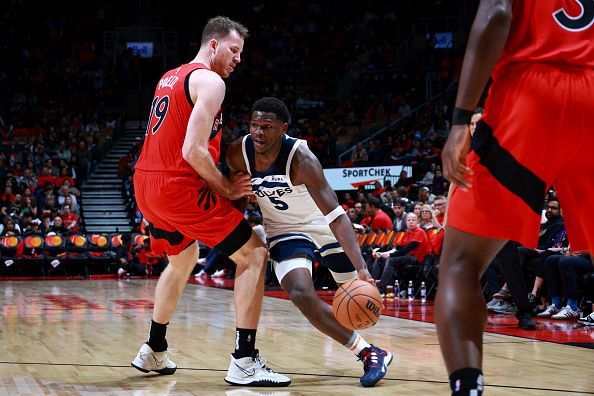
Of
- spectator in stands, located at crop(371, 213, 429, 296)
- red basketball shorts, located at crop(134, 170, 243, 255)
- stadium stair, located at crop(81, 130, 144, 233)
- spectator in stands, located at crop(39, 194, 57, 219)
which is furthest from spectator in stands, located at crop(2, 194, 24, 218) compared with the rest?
red basketball shorts, located at crop(134, 170, 243, 255)

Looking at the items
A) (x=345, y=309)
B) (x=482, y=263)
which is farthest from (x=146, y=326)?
(x=482, y=263)

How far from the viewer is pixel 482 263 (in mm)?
2340

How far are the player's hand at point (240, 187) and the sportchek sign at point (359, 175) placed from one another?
1144 centimetres

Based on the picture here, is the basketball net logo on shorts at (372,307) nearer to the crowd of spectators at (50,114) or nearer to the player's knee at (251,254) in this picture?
the player's knee at (251,254)

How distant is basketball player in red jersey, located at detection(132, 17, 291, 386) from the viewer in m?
4.04

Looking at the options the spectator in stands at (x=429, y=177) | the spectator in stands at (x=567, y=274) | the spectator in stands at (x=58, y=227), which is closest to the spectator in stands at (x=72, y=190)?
the spectator in stands at (x=58, y=227)

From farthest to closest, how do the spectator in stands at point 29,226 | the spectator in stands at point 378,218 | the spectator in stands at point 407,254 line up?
the spectator in stands at point 29,226
the spectator in stands at point 378,218
the spectator in stands at point 407,254

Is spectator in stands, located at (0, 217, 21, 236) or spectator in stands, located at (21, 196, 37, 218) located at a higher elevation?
spectator in stands, located at (21, 196, 37, 218)

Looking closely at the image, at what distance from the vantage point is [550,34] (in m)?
2.36

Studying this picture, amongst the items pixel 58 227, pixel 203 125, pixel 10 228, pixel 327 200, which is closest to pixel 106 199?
pixel 58 227

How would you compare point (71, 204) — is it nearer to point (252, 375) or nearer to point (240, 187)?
point (240, 187)

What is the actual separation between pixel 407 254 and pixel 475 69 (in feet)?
26.3

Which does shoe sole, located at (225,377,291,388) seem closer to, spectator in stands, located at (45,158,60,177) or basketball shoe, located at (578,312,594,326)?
basketball shoe, located at (578,312,594,326)

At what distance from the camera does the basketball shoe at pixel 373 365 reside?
394 centimetres
